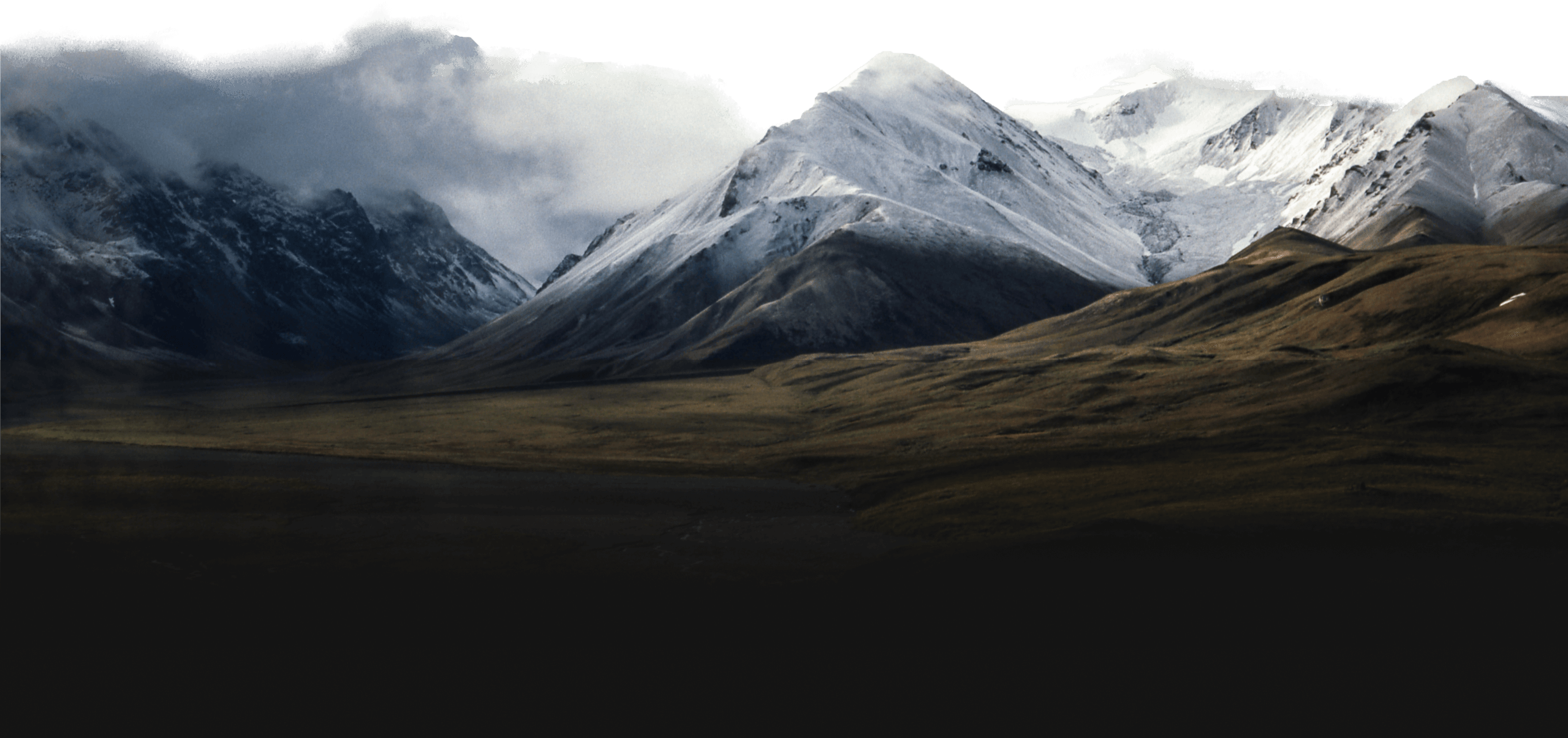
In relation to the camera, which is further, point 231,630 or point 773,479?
point 773,479

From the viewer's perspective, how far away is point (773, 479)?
120000 millimetres

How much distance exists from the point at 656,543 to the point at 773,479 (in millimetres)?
38840

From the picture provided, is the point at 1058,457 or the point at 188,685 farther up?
the point at 1058,457

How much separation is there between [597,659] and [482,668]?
5588 mm

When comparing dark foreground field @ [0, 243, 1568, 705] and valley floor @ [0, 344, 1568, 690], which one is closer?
dark foreground field @ [0, 243, 1568, 705]

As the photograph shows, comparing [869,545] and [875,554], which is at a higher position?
[869,545]

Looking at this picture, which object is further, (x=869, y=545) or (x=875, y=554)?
(x=869, y=545)

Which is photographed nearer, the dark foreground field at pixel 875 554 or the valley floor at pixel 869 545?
the dark foreground field at pixel 875 554

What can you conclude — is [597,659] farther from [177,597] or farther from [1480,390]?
[1480,390]

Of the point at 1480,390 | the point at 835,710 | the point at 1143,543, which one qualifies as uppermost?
the point at 1480,390

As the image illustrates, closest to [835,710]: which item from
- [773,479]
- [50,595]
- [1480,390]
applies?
[50,595]

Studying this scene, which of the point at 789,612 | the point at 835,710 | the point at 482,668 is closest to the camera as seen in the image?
the point at 835,710

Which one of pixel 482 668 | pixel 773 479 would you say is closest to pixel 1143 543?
pixel 482 668

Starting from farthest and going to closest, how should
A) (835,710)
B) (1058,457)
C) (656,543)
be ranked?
(1058,457), (656,543), (835,710)
